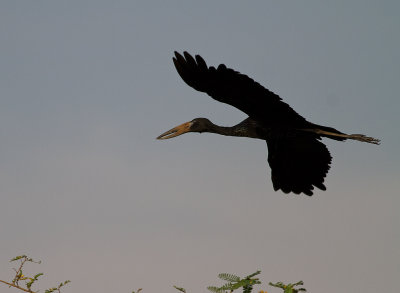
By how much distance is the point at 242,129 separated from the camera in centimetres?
838

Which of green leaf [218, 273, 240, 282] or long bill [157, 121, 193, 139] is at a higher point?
long bill [157, 121, 193, 139]

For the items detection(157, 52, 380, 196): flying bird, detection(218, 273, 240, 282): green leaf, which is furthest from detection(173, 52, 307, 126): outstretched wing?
detection(218, 273, 240, 282): green leaf

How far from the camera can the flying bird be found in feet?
24.0

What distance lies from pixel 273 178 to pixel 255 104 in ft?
5.00

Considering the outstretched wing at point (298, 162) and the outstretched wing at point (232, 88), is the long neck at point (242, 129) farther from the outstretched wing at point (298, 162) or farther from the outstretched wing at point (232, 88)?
the outstretched wing at point (232, 88)

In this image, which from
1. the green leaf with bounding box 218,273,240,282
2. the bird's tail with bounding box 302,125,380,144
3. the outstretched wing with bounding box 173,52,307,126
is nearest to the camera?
the green leaf with bounding box 218,273,240,282

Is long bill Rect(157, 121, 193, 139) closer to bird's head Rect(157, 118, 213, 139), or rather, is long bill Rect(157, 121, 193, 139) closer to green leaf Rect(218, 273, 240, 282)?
bird's head Rect(157, 118, 213, 139)

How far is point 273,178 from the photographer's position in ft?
28.7

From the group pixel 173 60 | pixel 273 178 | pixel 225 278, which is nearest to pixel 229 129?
pixel 273 178

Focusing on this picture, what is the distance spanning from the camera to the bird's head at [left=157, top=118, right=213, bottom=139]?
8.33 meters

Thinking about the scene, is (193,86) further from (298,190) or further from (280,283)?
(280,283)

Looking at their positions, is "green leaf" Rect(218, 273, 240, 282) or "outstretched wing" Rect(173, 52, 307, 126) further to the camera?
"outstretched wing" Rect(173, 52, 307, 126)

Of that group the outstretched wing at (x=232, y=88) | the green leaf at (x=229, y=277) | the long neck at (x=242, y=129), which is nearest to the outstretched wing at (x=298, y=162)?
the long neck at (x=242, y=129)

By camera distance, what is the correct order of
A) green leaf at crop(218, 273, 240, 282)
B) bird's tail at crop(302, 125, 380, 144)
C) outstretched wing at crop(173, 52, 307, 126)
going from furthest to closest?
bird's tail at crop(302, 125, 380, 144)
outstretched wing at crop(173, 52, 307, 126)
green leaf at crop(218, 273, 240, 282)
